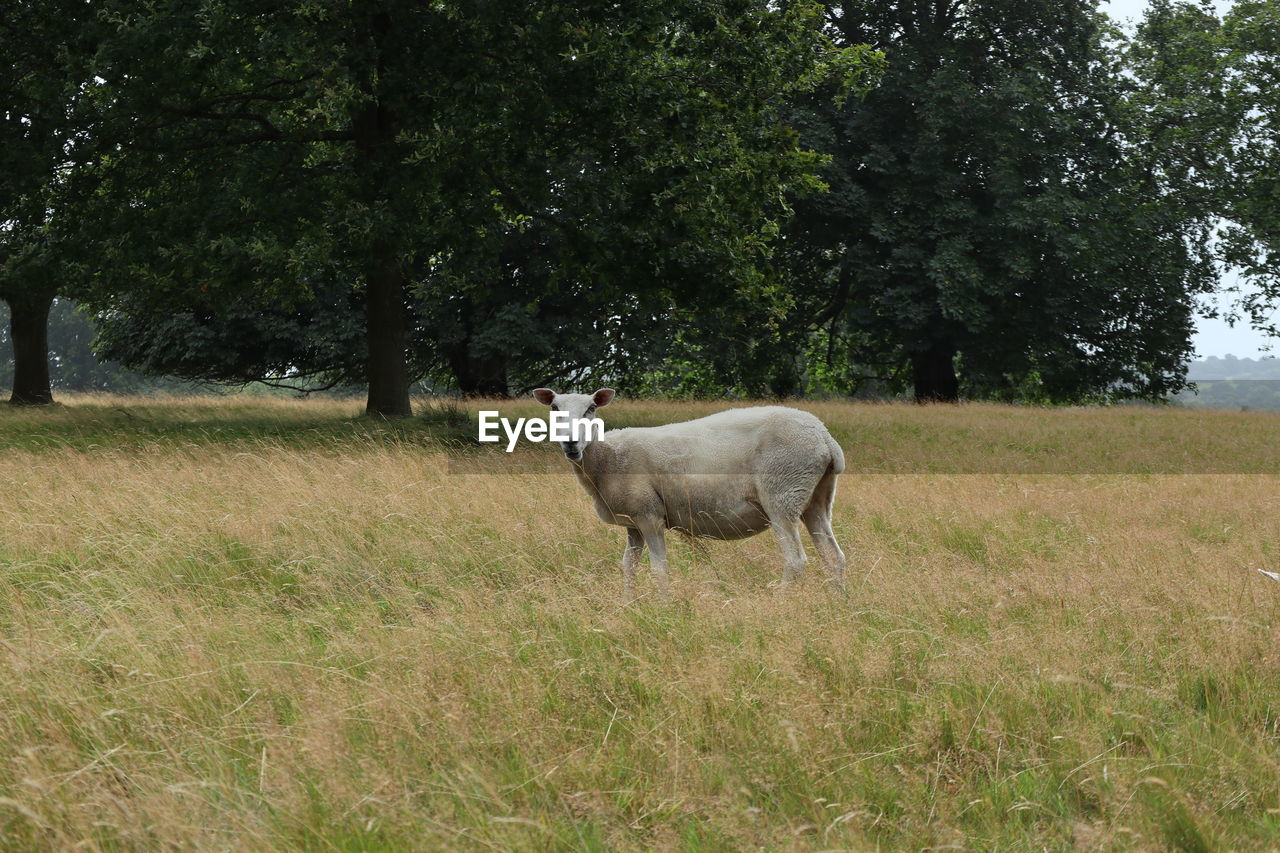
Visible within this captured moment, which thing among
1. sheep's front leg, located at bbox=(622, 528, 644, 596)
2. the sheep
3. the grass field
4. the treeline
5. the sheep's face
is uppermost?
the treeline

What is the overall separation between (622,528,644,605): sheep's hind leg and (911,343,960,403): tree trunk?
24184 mm

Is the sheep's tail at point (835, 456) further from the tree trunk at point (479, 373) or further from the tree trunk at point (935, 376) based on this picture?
the tree trunk at point (935, 376)

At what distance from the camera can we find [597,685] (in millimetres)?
5070

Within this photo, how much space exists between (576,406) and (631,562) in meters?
1.14

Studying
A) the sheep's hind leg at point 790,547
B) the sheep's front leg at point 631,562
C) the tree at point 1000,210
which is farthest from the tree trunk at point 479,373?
the sheep's hind leg at point 790,547

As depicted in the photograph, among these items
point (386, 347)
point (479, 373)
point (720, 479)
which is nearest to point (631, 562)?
point (720, 479)

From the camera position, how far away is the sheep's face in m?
6.75

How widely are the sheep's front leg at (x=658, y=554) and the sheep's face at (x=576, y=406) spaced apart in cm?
73

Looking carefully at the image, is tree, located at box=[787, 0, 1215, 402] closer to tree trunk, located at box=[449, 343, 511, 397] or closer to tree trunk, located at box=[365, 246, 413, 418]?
tree trunk, located at box=[449, 343, 511, 397]

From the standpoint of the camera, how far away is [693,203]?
57.2 feet

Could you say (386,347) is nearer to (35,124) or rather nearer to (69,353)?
(35,124)

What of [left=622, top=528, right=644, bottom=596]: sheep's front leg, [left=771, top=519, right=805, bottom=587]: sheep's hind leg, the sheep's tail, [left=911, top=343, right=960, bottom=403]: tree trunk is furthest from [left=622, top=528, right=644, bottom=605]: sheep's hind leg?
[left=911, top=343, right=960, bottom=403]: tree trunk

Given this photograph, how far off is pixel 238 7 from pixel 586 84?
16.7 feet

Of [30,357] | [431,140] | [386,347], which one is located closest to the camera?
[431,140]
